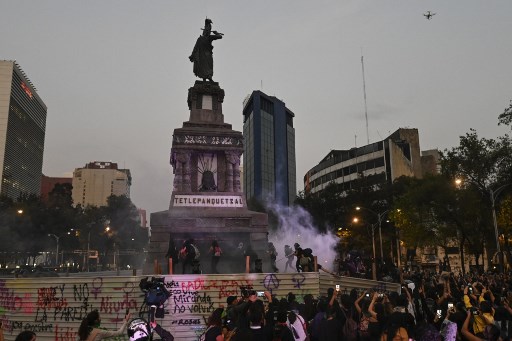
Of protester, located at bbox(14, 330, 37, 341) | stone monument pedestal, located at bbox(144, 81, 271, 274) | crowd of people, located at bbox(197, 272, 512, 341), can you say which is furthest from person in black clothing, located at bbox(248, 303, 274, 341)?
stone monument pedestal, located at bbox(144, 81, 271, 274)

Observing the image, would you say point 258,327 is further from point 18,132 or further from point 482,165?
point 18,132

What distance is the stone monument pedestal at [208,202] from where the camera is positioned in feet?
85.7

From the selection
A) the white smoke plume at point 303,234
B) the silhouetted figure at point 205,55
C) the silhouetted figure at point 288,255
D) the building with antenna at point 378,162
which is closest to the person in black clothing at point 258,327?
the silhouetted figure at point 288,255

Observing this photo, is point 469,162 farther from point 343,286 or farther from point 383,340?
point 383,340

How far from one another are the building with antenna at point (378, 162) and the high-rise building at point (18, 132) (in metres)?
90.3

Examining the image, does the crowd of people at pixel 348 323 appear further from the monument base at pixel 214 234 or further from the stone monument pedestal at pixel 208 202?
the monument base at pixel 214 234

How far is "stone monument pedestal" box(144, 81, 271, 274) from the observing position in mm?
26125

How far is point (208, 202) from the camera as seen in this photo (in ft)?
93.5

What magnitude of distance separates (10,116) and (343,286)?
158 meters

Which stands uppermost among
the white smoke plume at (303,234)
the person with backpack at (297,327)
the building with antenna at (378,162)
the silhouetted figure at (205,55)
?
the building with antenna at (378,162)

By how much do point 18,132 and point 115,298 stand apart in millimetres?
164761

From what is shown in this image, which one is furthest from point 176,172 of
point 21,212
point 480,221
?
point 21,212

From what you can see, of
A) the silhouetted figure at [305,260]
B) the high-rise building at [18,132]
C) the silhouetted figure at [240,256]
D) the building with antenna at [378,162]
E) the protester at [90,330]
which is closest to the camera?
the protester at [90,330]

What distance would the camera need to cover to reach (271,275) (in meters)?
15.6
